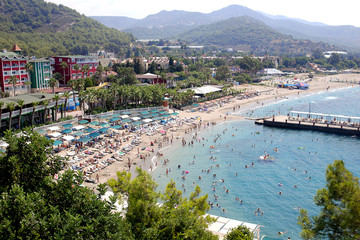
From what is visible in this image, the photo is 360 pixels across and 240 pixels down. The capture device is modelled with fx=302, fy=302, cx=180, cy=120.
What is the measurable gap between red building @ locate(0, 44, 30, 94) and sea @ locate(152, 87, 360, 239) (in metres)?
41.7

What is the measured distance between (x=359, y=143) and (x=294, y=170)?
21171 millimetres

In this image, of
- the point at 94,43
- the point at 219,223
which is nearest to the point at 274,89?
the point at 219,223

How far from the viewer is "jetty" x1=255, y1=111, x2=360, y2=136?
2388 inches

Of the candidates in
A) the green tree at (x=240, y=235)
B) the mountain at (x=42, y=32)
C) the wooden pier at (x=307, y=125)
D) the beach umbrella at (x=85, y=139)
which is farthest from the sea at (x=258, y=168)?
the mountain at (x=42, y=32)

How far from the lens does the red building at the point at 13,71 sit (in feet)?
212

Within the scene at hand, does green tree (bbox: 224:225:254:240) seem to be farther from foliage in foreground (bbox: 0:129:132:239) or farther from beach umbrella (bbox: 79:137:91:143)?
beach umbrella (bbox: 79:137:91:143)

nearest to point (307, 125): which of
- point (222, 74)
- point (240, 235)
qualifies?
point (240, 235)

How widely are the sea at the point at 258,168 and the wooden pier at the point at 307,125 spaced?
1719mm

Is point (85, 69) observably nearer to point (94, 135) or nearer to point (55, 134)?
point (94, 135)

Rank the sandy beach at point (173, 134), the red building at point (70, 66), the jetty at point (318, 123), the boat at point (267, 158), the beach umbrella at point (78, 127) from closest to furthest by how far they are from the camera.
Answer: the sandy beach at point (173, 134) → the boat at point (267, 158) → the beach umbrella at point (78, 127) → the jetty at point (318, 123) → the red building at point (70, 66)

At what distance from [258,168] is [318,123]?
1134 inches

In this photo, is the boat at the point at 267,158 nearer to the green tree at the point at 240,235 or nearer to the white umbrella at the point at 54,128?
the green tree at the point at 240,235

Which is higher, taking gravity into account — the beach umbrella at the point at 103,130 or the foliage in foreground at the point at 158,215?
the foliage in foreground at the point at 158,215

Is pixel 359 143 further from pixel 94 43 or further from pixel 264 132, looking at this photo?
pixel 94 43
